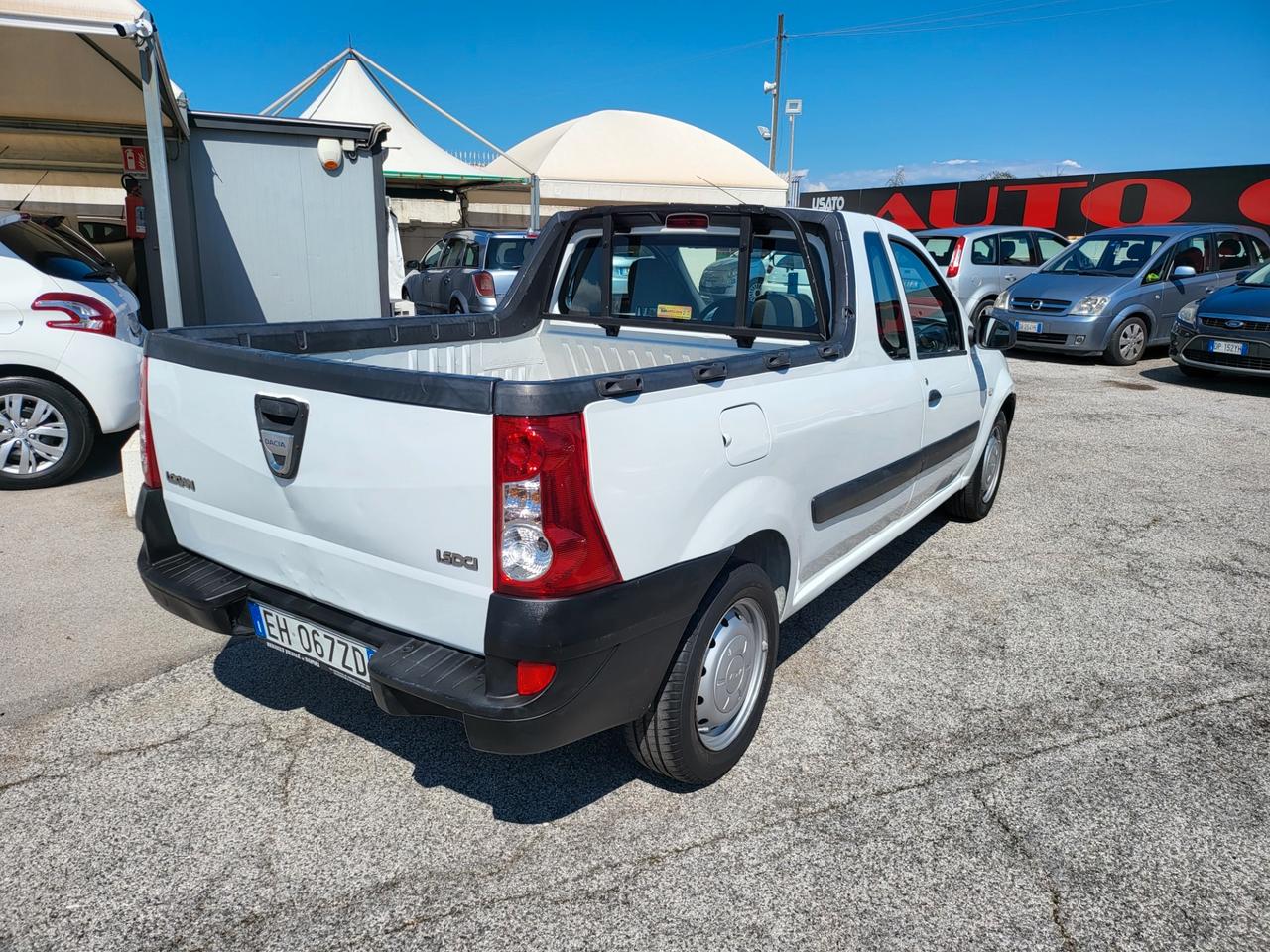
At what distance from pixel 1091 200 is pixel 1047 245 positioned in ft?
18.1

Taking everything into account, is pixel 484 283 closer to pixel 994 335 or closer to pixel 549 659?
pixel 994 335

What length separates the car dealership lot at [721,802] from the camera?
2355 mm

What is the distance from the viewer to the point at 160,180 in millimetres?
6355

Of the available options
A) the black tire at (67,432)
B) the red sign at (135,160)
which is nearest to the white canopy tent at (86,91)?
the red sign at (135,160)

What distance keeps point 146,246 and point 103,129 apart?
258cm

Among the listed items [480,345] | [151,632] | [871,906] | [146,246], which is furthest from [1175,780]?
[146,246]

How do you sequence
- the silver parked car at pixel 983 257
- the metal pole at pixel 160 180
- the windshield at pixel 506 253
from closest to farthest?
1. the metal pole at pixel 160 180
2. the windshield at pixel 506 253
3. the silver parked car at pixel 983 257

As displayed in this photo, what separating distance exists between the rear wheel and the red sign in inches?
476

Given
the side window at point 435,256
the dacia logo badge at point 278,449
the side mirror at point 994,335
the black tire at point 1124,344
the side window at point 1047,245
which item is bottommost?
the black tire at point 1124,344

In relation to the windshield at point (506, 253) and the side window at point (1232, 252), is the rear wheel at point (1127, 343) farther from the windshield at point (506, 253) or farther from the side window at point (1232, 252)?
the windshield at point (506, 253)

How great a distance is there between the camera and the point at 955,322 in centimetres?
466

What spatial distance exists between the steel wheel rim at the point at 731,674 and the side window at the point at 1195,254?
1174 centimetres

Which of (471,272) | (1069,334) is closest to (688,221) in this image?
(471,272)

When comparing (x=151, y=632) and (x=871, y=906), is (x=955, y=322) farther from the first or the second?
(x=151, y=632)
